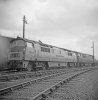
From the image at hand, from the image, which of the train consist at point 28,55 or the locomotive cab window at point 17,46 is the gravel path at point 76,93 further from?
the locomotive cab window at point 17,46

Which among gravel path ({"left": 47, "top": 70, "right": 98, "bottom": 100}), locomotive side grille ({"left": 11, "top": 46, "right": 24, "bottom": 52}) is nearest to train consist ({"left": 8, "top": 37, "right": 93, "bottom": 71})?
locomotive side grille ({"left": 11, "top": 46, "right": 24, "bottom": 52})

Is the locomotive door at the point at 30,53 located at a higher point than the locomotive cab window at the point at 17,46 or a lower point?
lower

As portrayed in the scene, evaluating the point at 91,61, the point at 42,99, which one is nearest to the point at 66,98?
the point at 42,99

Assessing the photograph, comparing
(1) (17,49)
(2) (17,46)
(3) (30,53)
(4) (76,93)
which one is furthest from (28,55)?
(4) (76,93)

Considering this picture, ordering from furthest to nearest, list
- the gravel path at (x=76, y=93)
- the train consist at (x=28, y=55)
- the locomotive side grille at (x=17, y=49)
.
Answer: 1. the locomotive side grille at (x=17, y=49)
2. the train consist at (x=28, y=55)
3. the gravel path at (x=76, y=93)

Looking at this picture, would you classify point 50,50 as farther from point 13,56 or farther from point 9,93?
point 9,93

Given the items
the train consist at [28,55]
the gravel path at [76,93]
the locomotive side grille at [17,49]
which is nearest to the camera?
the gravel path at [76,93]

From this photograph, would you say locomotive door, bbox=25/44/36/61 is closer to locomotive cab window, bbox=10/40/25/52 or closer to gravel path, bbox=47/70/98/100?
locomotive cab window, bbox=10/40/25/52

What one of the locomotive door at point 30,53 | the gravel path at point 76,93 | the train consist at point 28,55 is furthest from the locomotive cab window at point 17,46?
the gravel path at point 76,93

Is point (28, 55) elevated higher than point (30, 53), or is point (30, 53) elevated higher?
point (30, 53)

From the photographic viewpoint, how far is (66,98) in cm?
597

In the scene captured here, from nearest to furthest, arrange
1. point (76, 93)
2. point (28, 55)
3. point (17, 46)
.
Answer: point (76, 93) → point (28, 55) → point (17, 46)

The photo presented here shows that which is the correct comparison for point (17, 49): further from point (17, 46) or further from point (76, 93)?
point (76, 93)

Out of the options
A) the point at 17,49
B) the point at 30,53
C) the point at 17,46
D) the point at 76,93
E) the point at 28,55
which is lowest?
the point at 76,93
